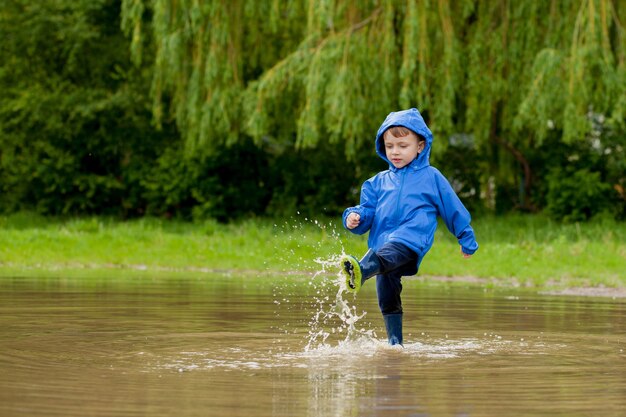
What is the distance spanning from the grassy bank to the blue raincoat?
24.7 ft

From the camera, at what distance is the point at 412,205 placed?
9023mm

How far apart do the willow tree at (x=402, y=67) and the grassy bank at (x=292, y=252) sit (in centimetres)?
179

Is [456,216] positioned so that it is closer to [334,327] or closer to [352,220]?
[352,220]

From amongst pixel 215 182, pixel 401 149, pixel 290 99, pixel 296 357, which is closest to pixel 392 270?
pixel 401 149

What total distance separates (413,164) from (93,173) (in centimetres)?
2310

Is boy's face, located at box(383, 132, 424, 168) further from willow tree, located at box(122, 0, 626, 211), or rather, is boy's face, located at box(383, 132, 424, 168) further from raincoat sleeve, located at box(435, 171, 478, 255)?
willow tree, located at box(122, 0, 626, 211)

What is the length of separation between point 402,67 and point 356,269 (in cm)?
1447

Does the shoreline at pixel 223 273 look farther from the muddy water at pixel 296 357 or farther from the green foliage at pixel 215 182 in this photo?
the green foliage at pixel 215 182

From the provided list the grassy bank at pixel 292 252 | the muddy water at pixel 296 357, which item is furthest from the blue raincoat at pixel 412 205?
the grassy bank at pixel 292 252

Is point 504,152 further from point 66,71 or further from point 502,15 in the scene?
point 66,71

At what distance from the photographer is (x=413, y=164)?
9180mm

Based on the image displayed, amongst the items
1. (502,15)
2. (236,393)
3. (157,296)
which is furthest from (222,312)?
(502,15)

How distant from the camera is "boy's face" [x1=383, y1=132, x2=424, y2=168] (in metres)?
9.09

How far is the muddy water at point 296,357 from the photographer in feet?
20.2
